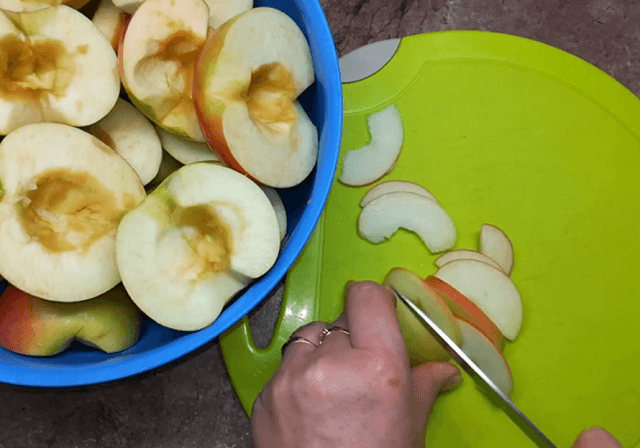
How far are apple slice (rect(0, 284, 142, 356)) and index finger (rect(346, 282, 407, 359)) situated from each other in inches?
12.6

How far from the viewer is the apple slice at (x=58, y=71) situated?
2.10ft

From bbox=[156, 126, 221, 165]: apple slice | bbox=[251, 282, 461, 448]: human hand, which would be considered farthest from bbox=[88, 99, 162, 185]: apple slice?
bbox=[251, 282, 461, 448]: human hand

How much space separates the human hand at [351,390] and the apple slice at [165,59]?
342 mm

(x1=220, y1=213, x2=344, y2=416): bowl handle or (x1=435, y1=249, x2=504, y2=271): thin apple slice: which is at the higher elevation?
(x1=435, y1=249, x2=504, y2=271): thin apple slice

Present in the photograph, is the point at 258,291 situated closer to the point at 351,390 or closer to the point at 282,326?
the point at 351,390

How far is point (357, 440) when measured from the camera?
0.70m

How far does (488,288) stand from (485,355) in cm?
12

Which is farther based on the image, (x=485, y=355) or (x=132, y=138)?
(x=485, y=355)

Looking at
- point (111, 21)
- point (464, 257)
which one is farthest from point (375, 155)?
point (111, 21)

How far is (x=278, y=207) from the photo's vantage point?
2.39 feet

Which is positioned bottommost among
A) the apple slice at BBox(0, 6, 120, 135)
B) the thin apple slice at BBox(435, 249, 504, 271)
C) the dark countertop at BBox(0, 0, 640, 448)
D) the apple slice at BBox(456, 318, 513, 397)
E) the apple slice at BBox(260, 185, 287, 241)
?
the dark countertop at BBox(0, 0, 640, 448)

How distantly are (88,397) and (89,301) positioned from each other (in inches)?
15.6

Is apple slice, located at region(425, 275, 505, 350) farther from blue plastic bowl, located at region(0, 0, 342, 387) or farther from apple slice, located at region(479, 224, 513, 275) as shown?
blue plastic bowl, located at region(0, 0, 342, 387)

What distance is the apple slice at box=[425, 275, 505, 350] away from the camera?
88cm
